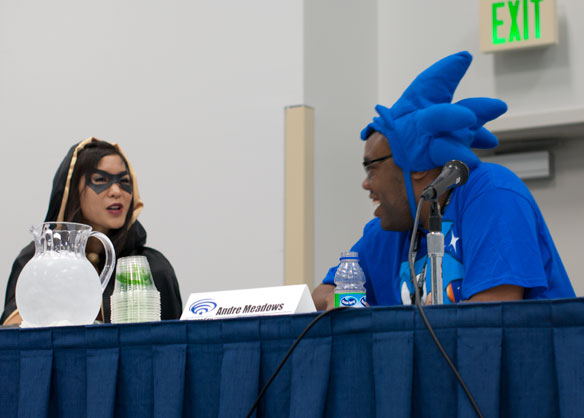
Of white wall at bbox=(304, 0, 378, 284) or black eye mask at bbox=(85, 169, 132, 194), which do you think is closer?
black eye mask at bbox=(85, 169, 132, 194)

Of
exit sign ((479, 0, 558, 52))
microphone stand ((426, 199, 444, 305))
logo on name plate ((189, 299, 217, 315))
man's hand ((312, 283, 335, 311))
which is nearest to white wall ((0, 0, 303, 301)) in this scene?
exit sign ((479, 0, 558, 52))

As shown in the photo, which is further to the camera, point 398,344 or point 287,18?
point 287,18

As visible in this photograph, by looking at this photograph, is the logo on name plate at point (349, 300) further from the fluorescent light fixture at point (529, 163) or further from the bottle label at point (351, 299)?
the fluorescent light fixture at point (529, 163)

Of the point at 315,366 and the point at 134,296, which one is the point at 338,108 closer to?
the point at 134,296

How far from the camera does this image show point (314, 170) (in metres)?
3.67

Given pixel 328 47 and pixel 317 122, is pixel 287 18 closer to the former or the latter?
pixel 328 47

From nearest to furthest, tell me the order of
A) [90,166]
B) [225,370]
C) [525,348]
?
[525,348] < [225,370] < [90,166]

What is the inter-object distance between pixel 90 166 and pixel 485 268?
4.81ft

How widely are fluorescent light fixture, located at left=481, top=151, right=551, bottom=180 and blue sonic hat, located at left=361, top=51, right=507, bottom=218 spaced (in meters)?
1.63

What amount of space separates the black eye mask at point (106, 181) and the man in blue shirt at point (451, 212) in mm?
836

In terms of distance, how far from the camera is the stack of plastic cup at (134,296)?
5.48ft

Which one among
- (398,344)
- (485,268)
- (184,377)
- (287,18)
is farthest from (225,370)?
(287,18)

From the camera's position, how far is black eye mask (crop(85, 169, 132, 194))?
9.07ft

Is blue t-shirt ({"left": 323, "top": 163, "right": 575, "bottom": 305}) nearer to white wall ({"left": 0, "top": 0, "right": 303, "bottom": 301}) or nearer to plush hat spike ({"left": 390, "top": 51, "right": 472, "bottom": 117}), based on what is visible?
plush hat spike ({"left": 390, "top": 51, "right": 472, "bottom": 117})
